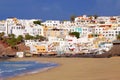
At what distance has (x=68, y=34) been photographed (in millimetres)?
78938

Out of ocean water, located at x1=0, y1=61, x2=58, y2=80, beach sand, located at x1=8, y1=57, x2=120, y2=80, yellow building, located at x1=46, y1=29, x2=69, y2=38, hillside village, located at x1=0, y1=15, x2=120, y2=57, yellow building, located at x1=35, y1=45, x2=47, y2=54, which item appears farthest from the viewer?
yellow building, located at x1=46, y1=29, x2=69, y2=38

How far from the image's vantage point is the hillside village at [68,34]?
203 feet

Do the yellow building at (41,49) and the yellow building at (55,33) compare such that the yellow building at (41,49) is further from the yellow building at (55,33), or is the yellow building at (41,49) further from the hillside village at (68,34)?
the yellow building at (55,33)

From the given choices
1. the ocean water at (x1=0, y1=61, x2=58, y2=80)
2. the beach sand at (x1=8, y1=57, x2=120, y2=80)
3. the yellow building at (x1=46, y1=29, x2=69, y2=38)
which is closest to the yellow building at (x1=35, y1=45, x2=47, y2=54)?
the yellow building at (x1=46, y1=29, x2=69, y2=38)

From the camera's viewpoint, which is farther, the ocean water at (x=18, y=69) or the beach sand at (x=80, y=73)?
the ocean water at (x=18, y=69)

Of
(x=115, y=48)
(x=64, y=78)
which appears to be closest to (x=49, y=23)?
(x=115, y=48)

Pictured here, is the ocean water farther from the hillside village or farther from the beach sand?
the hillside village

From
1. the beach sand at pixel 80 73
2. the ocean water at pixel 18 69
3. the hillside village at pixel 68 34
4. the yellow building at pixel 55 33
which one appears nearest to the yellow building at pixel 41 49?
the hillside village at pixel 68 34

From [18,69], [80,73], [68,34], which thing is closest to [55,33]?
[68,34]

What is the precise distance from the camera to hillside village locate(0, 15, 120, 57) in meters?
61.9

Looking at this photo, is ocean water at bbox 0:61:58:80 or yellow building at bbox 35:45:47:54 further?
yellow building at bbox 35:45:47:54

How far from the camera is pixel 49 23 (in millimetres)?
90812

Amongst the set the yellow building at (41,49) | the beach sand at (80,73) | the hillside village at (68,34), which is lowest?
the beach sand at (80,73)

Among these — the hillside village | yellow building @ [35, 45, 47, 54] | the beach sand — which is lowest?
the beach sand
